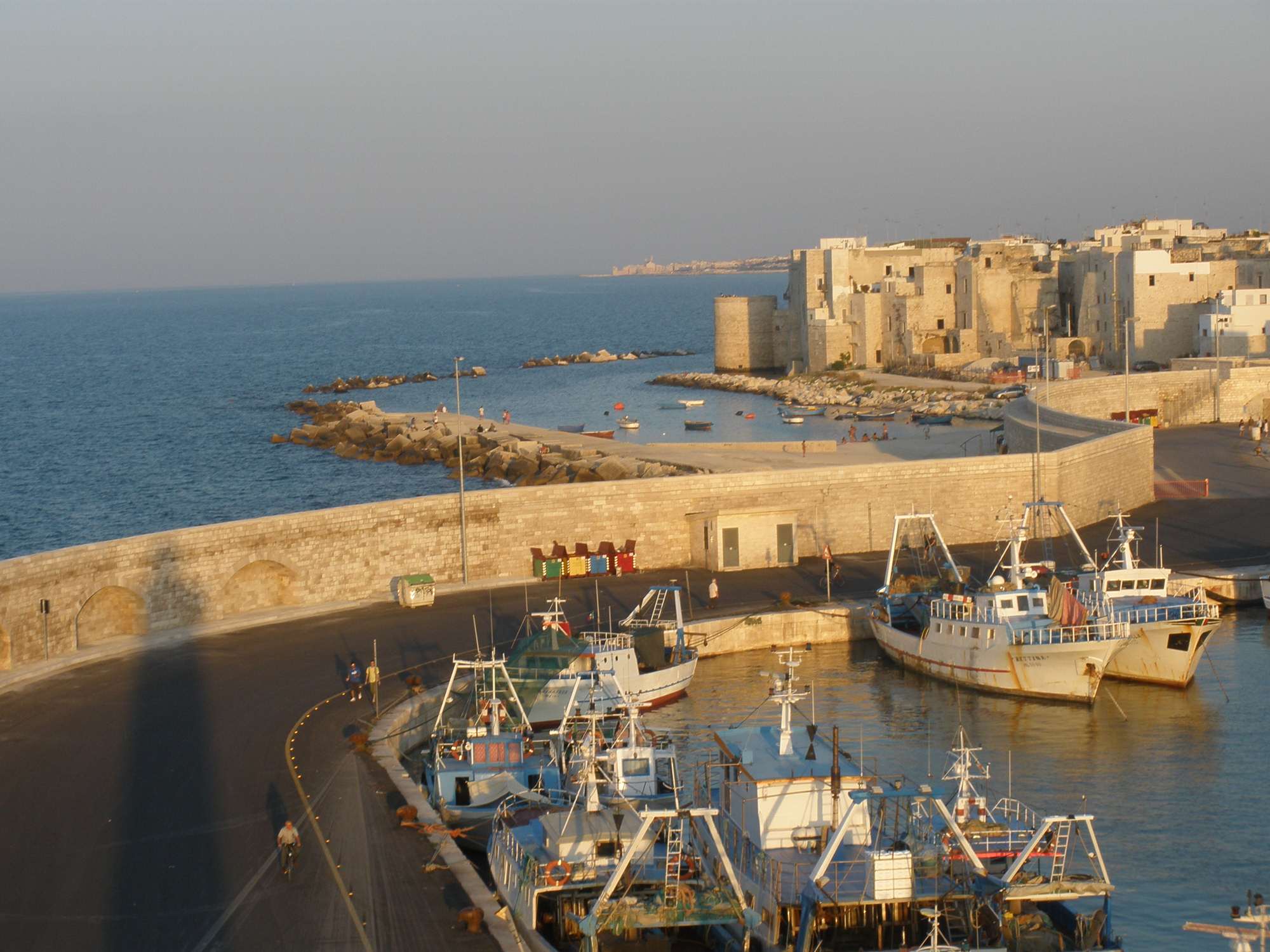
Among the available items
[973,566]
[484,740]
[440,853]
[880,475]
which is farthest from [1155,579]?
[440,853]

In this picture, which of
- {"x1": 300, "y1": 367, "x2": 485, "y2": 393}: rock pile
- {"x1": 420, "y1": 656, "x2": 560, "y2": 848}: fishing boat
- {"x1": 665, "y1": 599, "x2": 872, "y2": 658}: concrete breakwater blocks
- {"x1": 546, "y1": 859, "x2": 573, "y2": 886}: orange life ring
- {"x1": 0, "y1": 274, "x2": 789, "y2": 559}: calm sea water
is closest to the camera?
{"x1": 546, "y1": 859, "x2": 573, "y2": 886}: orange life ring

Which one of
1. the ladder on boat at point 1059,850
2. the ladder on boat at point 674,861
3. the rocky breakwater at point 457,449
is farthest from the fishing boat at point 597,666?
the rocky breakwater at point 457,449

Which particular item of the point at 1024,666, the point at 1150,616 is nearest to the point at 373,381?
the point at 1024,666

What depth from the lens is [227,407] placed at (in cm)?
8638

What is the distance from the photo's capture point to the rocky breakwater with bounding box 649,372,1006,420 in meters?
62.8

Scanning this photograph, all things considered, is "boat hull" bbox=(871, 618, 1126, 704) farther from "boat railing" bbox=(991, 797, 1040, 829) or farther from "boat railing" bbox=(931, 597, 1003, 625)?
"boat railing" bbox=(991, 797, 1040, 829)

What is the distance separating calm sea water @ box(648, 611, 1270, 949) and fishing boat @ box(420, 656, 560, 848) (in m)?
2.95

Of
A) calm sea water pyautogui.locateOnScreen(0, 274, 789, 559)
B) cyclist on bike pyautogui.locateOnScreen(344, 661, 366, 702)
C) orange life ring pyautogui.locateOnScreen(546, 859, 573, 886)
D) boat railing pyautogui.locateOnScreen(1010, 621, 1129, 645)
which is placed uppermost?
orange life ring pyautogui.locateOnScreen(546, 859, 573, 886)

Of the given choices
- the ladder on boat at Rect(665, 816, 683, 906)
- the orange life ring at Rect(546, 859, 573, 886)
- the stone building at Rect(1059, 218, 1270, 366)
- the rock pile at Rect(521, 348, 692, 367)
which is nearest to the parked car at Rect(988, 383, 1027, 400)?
the stone building at Rect(1059, 218, 1270, 366)

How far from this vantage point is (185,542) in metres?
25.6

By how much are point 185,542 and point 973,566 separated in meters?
13.8

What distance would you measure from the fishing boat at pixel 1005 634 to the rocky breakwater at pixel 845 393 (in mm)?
28633

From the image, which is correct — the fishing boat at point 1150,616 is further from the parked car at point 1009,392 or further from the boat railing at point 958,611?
the parked car at point 1009,392

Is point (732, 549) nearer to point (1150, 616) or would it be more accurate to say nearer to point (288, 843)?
point (1150, 616)
